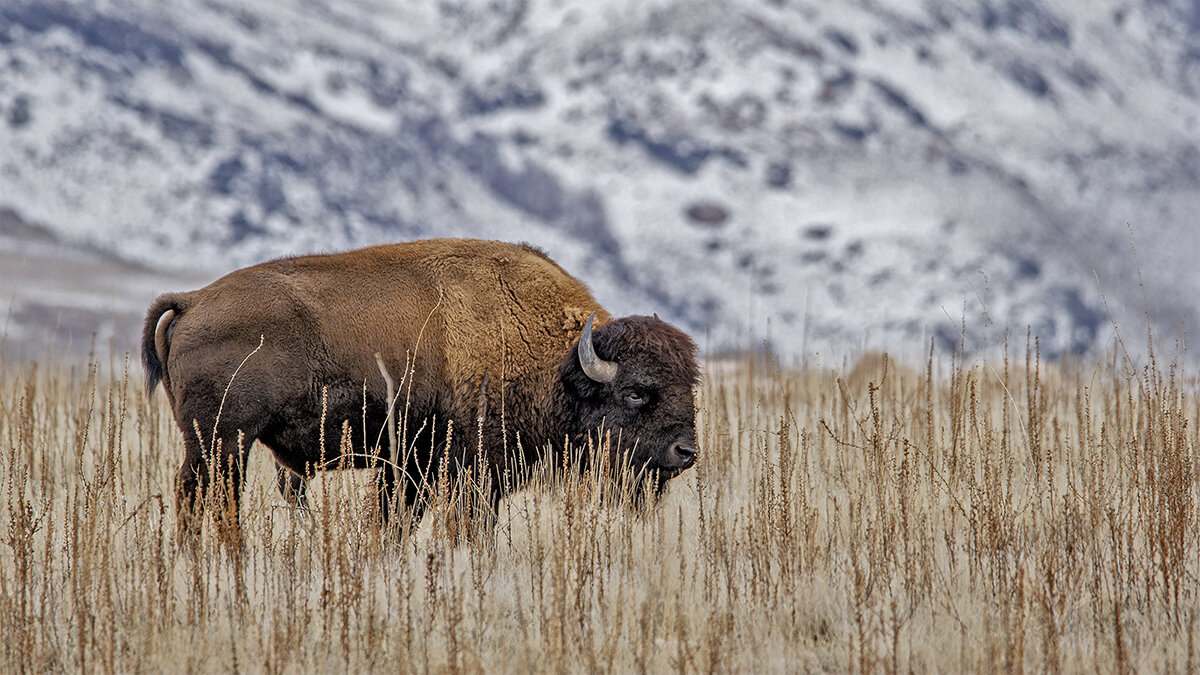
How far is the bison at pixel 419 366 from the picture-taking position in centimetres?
546

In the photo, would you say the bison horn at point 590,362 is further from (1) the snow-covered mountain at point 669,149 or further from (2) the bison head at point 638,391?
(1) the snow-covered mountain at point 669,149

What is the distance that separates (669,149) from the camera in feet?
477

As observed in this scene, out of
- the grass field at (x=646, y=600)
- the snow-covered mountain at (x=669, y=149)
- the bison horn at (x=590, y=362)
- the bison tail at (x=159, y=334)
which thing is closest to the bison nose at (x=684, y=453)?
the bison horn at (x=590, y=362)

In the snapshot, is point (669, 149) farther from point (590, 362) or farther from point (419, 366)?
point (419, 366)

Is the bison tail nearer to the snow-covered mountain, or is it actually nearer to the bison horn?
the bison horn

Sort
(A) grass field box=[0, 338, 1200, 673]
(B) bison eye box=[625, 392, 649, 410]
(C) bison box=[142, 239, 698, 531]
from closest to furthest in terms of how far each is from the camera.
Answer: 1. (A) grass field box=[0, 338, 1200, 673]
2. (C) bison box=[142, 239, 698, 531]
3. (B) bison eye box=[625, 392, 649, 410]

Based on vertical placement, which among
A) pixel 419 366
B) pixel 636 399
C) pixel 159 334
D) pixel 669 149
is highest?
pixel 669 149

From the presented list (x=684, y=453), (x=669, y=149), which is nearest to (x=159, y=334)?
(x=684, y=453)

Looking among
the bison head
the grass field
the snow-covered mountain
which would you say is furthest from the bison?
the snow-covered mountain

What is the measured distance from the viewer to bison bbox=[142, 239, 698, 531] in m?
5.46

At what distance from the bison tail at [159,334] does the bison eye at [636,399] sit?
94.4 inches

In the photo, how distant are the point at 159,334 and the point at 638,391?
254 cm

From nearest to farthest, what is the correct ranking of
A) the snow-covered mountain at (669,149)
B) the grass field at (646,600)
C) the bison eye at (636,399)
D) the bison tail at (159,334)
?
the grass field at (646,600) → the bison tail at (159,334) → the bison eye at (636,399) → the snow-covered mountain at (669,149)

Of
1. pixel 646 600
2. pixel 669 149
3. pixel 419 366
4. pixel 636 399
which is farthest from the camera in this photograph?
pixel 669 149
